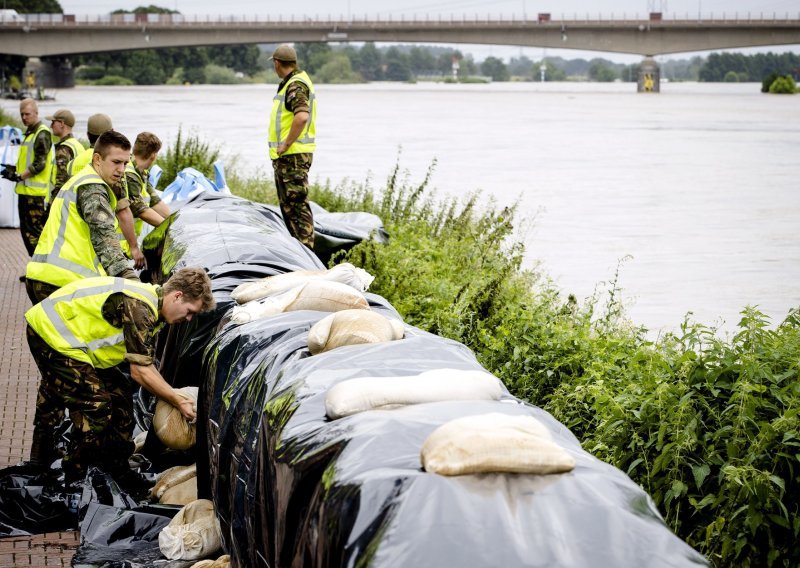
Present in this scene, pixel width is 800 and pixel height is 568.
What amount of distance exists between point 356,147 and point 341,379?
96.2 ft

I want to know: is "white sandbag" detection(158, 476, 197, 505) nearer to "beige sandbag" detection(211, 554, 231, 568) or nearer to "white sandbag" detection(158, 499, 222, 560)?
"white sandbag" detection(158, 499, 222, 560)

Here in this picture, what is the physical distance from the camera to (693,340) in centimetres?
512

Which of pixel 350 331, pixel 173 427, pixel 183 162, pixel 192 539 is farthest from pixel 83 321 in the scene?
pixel 183 162

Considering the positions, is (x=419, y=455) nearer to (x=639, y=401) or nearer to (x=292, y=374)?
(x=292, y=374)

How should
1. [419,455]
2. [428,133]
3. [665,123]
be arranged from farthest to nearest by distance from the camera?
1. [665,123]
2. [428,133]
3. [419,455]

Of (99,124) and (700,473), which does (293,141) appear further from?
(700,473)

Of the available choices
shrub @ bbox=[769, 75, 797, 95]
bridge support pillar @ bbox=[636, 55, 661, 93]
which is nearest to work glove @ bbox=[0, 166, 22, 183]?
bridge support pillar @ bbox=[636, 55, 661, 93]

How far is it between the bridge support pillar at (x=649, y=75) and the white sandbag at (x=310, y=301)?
9379 cm

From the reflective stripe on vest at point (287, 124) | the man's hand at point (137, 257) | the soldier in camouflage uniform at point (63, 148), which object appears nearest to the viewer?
the man's hand at point (137, 257)

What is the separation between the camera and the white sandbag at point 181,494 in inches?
222

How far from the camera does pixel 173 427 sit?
5898mm

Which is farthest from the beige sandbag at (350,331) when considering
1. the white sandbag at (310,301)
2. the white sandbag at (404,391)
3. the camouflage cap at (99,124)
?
the camouflage cap at (99,124)

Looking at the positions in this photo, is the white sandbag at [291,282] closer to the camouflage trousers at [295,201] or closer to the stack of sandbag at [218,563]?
the stack of sandbag at [218,563]

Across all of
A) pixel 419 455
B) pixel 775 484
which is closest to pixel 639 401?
pixel 775 484
